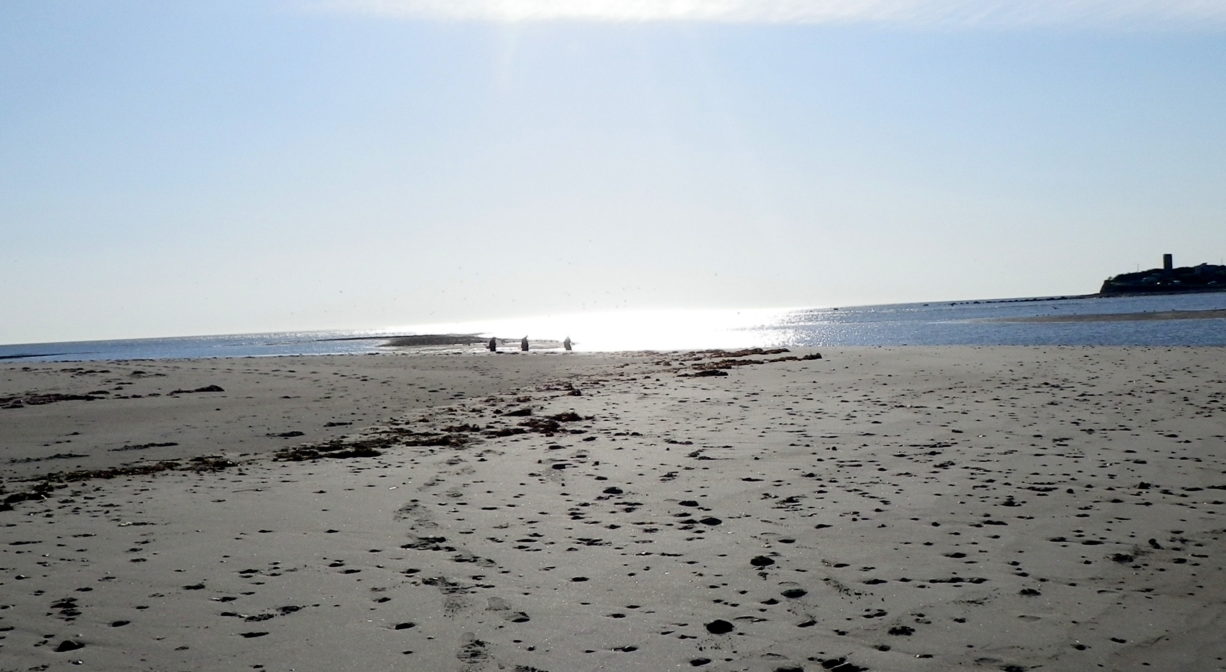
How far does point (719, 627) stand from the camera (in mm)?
5367

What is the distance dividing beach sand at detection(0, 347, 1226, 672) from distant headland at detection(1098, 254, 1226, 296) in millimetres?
167339

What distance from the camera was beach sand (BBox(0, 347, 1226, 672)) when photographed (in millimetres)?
5176

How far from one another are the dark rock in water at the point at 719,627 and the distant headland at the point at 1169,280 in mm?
176154

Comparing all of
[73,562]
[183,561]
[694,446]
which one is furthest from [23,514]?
[694,446]

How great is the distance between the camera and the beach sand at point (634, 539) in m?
5.18

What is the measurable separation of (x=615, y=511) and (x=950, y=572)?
10.7ft

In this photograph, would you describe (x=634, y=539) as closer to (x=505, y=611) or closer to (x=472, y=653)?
(x=505, y=611)

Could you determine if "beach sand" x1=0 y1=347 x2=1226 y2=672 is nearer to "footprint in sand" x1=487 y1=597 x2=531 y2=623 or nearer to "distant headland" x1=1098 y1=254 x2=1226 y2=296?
"footprint in sand" x1=487 y1=597 x2=531 y2=623

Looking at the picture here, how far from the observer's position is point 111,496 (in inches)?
383

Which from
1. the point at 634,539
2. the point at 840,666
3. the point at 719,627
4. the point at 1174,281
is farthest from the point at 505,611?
the point at 1174,281

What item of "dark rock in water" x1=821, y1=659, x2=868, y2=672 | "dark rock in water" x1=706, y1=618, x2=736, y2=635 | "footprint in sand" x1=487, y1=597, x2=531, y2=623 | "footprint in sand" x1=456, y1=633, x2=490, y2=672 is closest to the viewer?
"dark rock in water" x1=821, y1=659, x2=868, y2=672

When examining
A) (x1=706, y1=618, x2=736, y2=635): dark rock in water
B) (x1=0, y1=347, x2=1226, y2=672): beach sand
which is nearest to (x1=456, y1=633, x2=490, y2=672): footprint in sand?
(x1=0, y1=347, x2=1226, y2=672): beach sand

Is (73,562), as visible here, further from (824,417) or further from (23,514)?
(824,417)

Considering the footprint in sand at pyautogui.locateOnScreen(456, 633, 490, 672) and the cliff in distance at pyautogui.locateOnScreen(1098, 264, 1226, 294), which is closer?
the footprint in sand at pyautogui.locateOnScreen(456, 633, 490, 672)
